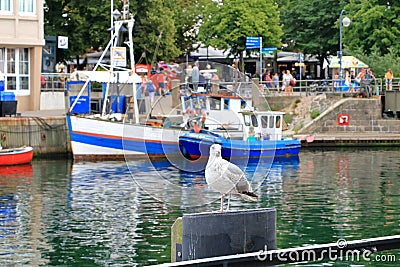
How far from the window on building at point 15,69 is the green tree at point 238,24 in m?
22.0

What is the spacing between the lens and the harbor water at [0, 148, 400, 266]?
18.4m

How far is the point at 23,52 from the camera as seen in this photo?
156 feet

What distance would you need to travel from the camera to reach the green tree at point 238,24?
67.0 m

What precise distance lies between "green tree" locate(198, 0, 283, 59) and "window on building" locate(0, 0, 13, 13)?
23148 millimetres

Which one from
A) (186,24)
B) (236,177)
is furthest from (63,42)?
(236,177)

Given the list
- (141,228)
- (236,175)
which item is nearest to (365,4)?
(141,228)

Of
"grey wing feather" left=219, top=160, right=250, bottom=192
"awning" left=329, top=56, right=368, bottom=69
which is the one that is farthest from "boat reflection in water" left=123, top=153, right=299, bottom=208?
"awning" left=329, top=56, right=368, bottom=69

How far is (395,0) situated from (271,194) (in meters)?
35.4

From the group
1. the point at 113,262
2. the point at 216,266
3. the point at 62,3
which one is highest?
the point at 62,3

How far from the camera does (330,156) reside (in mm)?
44469

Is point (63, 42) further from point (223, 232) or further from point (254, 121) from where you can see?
point (223, 232)

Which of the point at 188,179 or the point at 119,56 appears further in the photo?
the point at 119,56

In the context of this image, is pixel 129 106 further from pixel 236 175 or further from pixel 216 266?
pixel 216 266

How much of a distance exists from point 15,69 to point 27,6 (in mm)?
3261
